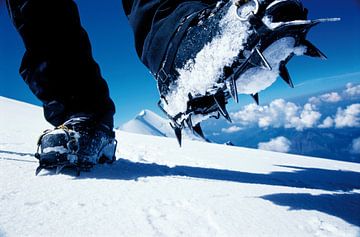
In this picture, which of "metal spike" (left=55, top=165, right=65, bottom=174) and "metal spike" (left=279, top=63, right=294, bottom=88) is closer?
"metal spike" (left=279, top=63, right=294, bottom=88)

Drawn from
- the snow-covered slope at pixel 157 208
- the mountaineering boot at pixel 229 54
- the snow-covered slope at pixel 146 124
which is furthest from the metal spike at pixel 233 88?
the snow-covered slope at pixel 146 124

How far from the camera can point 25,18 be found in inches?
52.7

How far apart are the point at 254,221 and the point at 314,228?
0.17 metres

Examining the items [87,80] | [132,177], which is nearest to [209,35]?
[132,177]

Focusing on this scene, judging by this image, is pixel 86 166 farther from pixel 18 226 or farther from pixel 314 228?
pixel 314 228

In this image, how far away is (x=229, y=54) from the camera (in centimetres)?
75

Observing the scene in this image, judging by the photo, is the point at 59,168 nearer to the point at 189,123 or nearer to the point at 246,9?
the point at 189,123

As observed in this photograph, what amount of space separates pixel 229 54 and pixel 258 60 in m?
0.08

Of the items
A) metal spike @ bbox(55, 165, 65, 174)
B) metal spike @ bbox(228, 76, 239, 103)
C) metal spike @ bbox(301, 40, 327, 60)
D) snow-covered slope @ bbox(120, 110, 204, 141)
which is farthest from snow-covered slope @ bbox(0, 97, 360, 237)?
snow-covered slope @ bbox(120, 110, 204, 141)

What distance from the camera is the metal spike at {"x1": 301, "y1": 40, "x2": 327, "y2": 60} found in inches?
29.1

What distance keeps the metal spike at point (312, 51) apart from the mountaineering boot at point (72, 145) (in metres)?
0.98

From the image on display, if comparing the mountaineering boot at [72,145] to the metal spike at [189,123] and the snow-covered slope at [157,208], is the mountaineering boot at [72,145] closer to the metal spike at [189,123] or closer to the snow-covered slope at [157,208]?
the snow-covered slope at [157,208]

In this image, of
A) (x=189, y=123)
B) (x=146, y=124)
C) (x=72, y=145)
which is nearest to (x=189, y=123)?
(x=189, y=123)

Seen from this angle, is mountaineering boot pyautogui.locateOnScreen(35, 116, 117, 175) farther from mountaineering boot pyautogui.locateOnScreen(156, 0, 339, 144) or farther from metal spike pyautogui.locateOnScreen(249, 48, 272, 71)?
metal spike pyautogui.locateOnScreen(249, 48, 272, 71)
